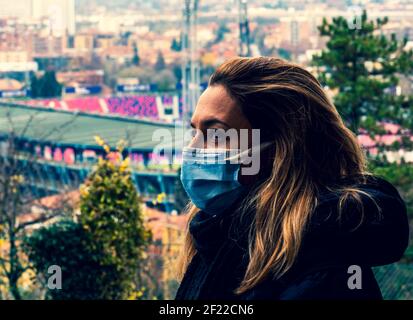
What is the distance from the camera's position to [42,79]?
39469 mm

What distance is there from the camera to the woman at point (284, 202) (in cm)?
90

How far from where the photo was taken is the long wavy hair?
917mm

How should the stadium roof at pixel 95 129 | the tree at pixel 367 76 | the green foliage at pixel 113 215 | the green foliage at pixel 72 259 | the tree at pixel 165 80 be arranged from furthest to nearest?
the tree at pixel 165 80 → the stadium roof at pixel 95 129 → the tree at pixel 367 76 → the green foliage at pixel 113 215 → the green foliage at pixel 72 259

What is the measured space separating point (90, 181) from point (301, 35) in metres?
45.1

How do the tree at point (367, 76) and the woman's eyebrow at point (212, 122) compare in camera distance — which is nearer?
the woman's eyebrow at point (212, 122)

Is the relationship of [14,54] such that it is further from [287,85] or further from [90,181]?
[287,85]

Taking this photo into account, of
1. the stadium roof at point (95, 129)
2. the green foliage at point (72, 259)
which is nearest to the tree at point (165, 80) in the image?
the stadium roof at point (95, 129)

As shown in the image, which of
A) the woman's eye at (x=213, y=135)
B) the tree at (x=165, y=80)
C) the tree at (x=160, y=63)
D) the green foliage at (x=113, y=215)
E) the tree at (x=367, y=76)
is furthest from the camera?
the tree at (x=160, y=63)

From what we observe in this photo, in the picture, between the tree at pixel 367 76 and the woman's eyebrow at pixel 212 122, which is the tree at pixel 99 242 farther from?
the woman's eyebrow at pixel 212 122

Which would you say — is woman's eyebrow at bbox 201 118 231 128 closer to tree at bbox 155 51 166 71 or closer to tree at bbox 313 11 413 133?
tree at bbox 313 11 413 133

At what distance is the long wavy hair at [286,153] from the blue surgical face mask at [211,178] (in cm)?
4

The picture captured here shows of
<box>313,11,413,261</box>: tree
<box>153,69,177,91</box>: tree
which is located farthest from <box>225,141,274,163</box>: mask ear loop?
<box>153,69,177,91</box>: tree
